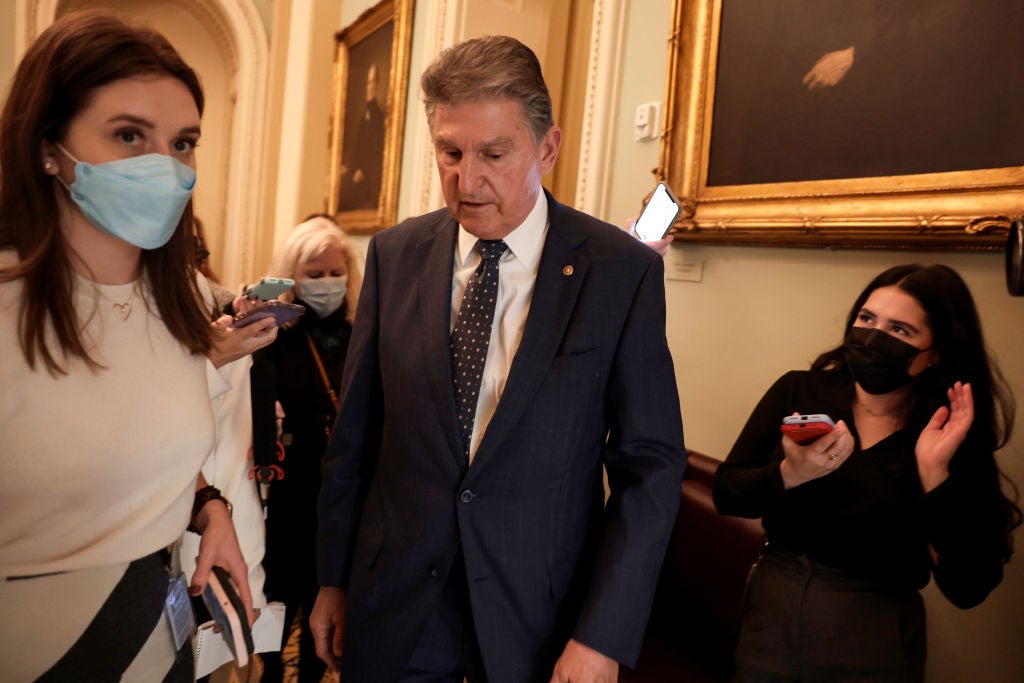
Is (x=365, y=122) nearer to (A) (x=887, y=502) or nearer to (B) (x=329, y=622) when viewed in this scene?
(B) (x=329, y=622)

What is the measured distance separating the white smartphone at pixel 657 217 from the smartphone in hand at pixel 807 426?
37.5 inches

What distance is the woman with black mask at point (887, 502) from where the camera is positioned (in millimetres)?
1650

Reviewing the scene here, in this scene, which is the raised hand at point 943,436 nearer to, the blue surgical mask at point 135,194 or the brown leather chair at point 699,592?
the brown leather chair at point 699,592

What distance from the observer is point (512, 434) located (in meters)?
1.40

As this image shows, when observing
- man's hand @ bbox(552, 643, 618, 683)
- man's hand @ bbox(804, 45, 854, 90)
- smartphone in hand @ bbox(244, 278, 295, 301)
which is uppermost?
man's hand @ bbox(804, 45, 854, 90)

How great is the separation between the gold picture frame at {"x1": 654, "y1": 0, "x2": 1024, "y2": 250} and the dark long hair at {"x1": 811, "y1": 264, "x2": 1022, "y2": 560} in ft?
0.93

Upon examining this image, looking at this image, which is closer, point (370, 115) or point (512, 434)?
point (512, 434)

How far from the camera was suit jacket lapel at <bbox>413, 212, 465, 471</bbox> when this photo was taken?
143cm

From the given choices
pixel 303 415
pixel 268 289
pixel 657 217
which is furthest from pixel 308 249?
pixel 657 217

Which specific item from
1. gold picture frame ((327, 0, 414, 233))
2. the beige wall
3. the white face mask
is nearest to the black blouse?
the beige wall

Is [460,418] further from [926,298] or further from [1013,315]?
[1013,315]

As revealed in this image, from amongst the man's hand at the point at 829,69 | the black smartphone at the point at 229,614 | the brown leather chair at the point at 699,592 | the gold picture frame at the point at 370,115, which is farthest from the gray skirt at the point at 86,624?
the gold picture frame at the point at 370,115

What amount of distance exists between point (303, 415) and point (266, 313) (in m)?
1.08

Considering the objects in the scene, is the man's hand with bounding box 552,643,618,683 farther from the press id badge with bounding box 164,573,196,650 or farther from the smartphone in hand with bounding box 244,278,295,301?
the smartphone in hand with bounding box 244,278,295,301
